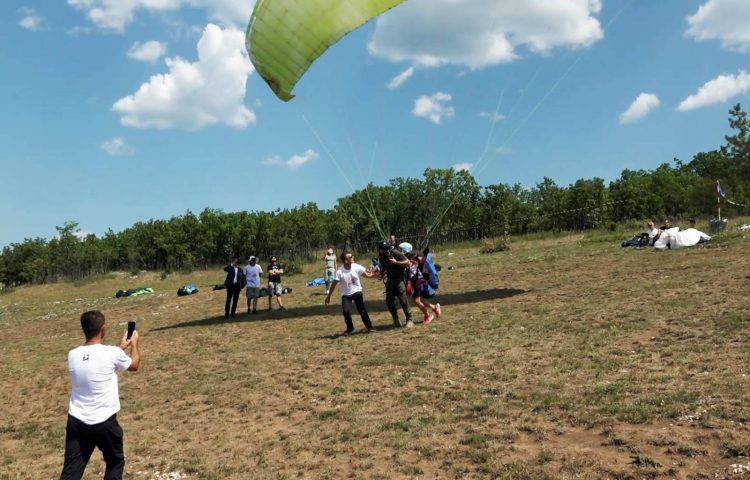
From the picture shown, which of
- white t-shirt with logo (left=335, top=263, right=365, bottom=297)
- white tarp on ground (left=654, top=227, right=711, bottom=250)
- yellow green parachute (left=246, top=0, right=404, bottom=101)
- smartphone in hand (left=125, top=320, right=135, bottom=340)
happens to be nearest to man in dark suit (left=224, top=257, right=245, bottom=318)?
white t-shirt with logo (left=335, top=263, right=365, bottom=297)

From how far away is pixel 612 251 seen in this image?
21578 mm

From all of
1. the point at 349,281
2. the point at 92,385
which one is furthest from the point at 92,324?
the point at 349,281

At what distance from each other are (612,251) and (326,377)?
54.5 feet

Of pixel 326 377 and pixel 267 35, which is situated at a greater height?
pixel 267 35

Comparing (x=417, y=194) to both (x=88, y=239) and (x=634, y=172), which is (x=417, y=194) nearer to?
(x=88, y=239)

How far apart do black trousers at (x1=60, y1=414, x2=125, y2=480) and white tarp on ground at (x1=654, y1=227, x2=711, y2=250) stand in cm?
1907

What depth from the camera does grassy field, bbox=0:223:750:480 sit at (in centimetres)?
462

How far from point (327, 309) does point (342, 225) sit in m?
48.5

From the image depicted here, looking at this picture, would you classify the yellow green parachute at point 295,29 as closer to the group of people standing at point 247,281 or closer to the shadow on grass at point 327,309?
the shadow on grass at point 327,309

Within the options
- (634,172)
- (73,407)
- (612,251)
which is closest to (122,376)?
(73,407)

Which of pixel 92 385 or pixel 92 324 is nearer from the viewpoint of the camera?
pixel 92 385

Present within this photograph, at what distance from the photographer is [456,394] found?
648 centimetres

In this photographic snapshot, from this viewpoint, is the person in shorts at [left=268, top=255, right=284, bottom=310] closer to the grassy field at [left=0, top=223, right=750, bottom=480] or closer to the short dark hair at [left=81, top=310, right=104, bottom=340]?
the grassy field at [left=0, top=223, right=750, bottom=480]

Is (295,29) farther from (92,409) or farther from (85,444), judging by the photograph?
(85,444)
